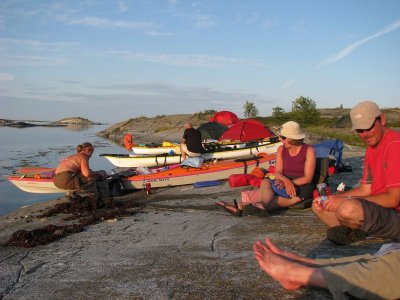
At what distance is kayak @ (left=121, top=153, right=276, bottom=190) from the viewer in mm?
11266

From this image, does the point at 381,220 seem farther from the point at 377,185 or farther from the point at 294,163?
the point at 294,163

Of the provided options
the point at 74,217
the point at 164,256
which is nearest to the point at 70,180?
the point at 74,217

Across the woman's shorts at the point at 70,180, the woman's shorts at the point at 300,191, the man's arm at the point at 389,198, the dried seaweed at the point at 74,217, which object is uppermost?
the man's arm at the point at 389,198

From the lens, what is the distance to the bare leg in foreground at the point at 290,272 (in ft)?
10.4

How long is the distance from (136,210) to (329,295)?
5.58 metres

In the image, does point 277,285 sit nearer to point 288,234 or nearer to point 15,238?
point 288,234

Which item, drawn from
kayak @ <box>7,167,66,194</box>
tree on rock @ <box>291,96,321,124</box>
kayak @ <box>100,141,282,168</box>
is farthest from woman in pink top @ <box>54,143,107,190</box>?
tree on rock @ <box>291,96,321,124</box>

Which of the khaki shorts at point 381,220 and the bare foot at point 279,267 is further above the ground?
the khaki shorts at point 381,220

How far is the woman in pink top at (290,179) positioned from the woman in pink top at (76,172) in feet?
16.6

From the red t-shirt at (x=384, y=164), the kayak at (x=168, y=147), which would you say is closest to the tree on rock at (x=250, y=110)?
the kayak at (x=168, y=147)

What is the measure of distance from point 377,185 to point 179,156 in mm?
13776

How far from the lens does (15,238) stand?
6102 millimetres

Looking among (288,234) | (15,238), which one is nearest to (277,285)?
(288,234)

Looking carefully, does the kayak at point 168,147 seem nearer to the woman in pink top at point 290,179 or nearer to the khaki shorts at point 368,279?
the woman in pink top at point 290,179
